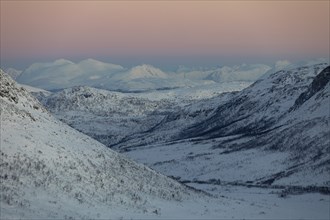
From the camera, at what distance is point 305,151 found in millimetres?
89062

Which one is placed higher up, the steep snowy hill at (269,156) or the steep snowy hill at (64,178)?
the steep snowy hill at (64,178)

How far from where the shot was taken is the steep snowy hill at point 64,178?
86.2 ft

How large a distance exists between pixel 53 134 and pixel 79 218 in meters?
16.9

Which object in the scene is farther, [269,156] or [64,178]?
[269,156]

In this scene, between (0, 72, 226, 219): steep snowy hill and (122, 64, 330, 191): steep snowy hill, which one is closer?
→ (0, 72, 226, 219): steep snowy hill

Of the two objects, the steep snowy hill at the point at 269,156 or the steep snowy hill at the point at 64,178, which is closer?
the steep snowy hill at the point at 64,178

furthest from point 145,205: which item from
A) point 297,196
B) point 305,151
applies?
point 305,151

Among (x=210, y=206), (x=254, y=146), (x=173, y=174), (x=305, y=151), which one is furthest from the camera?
(x=254, y=146)

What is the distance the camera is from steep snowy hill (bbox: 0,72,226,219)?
86.2ft

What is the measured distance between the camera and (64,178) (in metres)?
31.3

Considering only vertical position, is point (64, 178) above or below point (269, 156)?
above

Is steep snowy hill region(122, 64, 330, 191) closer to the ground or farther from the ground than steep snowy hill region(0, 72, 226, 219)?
closer to the ground

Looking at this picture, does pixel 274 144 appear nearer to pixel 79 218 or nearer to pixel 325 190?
pixel 325 190

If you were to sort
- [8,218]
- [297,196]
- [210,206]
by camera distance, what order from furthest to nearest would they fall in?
[297,196]
[210,206]
[8,218]
